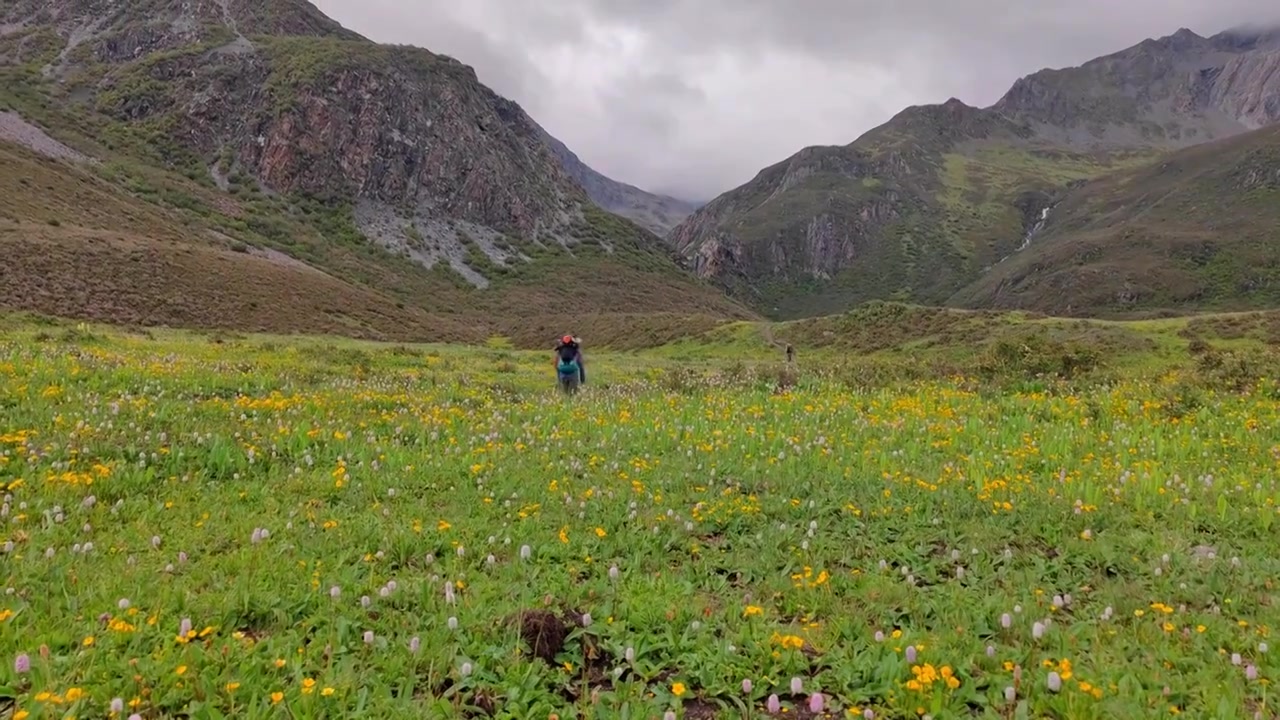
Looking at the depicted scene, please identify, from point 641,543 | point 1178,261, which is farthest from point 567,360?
point 1178,261

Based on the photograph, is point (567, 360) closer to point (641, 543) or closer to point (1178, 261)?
point (641, 543)

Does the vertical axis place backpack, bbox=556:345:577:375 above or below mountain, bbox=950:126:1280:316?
below

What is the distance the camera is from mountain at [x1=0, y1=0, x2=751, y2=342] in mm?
104250

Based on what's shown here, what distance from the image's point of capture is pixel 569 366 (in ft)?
57.2

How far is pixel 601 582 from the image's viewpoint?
5418 millimetres

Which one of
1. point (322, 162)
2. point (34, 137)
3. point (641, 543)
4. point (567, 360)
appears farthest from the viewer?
point (322, 162)

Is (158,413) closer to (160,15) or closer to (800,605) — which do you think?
(800,605)

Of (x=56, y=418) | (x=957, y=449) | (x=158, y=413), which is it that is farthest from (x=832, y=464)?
(x=56, y=418)

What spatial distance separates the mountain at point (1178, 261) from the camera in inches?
5571

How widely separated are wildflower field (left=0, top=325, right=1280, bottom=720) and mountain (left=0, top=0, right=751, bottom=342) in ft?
210

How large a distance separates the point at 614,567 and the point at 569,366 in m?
12.2

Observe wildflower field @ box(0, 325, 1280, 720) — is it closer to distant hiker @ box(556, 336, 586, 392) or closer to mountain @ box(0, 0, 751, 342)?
distant hiker @ box(556, 336, 586, 392)

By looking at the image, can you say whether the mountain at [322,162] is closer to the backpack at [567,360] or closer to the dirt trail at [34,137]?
the dirt trail at [34,137]

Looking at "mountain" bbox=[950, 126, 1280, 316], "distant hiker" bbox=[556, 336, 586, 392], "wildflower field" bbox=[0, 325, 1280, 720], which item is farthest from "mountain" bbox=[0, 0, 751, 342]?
"mountain" bbox=[950, 126, 1280, 316]
